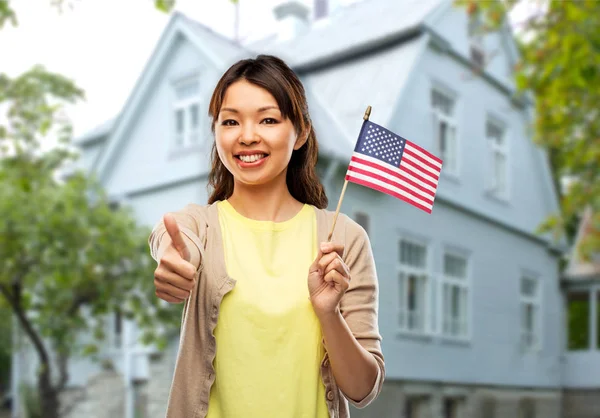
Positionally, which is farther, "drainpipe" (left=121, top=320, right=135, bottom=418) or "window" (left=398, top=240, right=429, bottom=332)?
"drainpipe" (left=121, top=320, right=135, bottom=418)

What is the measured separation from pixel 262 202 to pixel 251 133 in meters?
0.14

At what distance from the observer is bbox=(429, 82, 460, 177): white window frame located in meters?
11.8

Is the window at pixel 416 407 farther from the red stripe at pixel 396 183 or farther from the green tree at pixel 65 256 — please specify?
the red stripe at pixel 396 183

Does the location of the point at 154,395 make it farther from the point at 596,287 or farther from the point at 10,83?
the point at 596,287

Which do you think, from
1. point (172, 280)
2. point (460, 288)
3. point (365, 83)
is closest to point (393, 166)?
point (172, 280)

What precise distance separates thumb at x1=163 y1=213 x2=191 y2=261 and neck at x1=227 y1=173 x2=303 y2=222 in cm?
25

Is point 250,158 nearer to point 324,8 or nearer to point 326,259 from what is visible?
point 326,259

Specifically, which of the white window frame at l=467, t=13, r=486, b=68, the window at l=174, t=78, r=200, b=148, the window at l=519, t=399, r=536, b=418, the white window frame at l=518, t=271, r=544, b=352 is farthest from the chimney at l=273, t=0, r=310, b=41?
the window at l=519, t=399, r=536, b=418

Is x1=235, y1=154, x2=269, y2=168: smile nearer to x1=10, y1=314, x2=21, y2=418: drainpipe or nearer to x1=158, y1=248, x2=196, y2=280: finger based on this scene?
x1=158, y1=248, x2=196, y2=280: finger

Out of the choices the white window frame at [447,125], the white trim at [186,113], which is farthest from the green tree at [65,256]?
the white window frame at [447,125]

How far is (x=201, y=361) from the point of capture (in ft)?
4.38

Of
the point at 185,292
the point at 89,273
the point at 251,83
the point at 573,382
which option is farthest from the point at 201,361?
the point at 573,382

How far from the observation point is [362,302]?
4.67ft

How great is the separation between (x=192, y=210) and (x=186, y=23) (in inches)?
379
